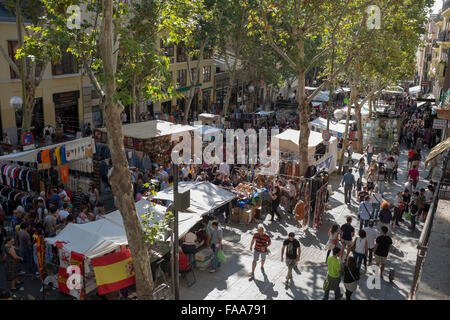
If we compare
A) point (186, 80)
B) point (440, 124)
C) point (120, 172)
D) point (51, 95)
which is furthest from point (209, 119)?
Answer: point (120, 172)

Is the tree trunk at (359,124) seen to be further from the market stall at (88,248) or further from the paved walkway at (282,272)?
the market stall at (88,248)

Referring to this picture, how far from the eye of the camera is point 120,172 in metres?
8.58

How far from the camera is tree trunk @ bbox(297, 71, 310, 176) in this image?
18453 mm

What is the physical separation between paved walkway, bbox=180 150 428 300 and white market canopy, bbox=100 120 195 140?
646cm

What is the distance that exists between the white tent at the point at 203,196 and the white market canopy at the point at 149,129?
524cm

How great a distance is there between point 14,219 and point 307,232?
362 inches

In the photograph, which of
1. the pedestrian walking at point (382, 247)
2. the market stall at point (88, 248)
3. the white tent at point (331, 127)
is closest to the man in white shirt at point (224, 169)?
the market stall at point (88, 248)

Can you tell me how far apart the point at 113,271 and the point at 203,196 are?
A: 186 inches

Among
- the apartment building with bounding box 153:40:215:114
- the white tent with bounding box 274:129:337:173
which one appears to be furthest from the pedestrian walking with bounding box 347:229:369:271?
the apartment building with bounding box 153:40:215:114

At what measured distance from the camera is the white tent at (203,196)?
1312 cm

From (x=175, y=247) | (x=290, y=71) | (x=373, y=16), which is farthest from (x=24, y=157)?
(x=290, y=71)

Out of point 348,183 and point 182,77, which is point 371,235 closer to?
point 348,183

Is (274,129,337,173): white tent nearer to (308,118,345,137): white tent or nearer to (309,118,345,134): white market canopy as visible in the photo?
(308,118,345,137): white tent

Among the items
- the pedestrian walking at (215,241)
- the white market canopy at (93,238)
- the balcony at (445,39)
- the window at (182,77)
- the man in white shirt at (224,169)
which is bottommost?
the pedestrian walking at (215,241)
